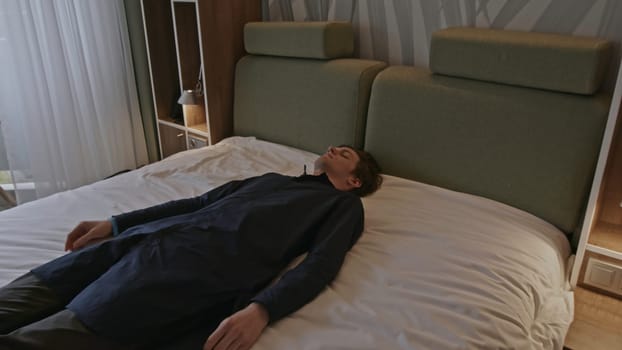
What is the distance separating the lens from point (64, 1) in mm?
2396

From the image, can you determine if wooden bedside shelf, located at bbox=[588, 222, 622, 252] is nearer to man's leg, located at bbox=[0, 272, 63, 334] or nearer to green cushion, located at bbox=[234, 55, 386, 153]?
green cushion, located at bbox=[234, 55, 386, 153]

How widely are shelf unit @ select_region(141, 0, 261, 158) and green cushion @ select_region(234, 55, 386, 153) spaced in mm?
96

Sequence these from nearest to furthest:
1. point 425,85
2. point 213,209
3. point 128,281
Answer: point 128,281, point 213,209, point 425,85

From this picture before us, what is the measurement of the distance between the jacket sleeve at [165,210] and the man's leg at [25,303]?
292 millimetres

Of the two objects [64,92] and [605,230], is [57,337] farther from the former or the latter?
[64,92]

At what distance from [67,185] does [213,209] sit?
172 centimetres

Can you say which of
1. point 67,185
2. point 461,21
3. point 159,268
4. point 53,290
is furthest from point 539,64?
point 67,185

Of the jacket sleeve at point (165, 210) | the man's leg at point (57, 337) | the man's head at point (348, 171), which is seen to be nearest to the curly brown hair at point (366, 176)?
the man's head at point (348, 171)

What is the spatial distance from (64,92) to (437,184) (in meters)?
2.09

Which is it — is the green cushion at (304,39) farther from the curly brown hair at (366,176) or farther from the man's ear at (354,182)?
the man's ear at (354,182)

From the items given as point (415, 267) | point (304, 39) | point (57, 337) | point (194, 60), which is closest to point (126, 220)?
point (57, 337)

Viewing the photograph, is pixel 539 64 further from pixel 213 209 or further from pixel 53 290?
pixel 53 290

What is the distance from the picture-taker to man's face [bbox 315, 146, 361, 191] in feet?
5.20

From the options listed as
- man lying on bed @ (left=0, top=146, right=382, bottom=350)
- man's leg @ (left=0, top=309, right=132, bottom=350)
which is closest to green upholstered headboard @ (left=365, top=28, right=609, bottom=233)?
man lying on bed @ (left=0, top=146, right=382, bottom=350)
